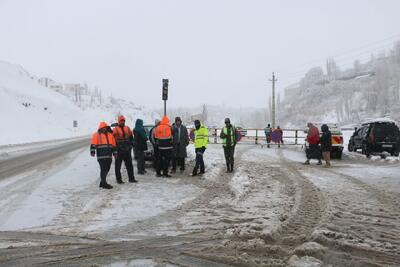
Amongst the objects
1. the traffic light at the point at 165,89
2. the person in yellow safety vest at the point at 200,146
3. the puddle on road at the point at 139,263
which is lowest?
the puddle on road at the point at 139,263

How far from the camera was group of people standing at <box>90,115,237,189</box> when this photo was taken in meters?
10.4

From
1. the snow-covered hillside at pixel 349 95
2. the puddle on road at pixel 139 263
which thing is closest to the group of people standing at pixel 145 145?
the puddle on road at pixel 139 263

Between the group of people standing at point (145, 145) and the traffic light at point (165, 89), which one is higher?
the traffic light at point (165, 89)

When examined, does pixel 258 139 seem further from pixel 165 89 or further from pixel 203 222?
pixel 203 222

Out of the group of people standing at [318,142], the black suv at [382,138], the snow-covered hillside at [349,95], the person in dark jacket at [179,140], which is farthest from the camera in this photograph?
Answer: the snow-covered hillside at [349,95]

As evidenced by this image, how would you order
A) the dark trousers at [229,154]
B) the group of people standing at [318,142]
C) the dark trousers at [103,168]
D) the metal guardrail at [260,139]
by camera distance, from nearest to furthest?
the dark trousers at [103,168] < the dark trousers at [229,154] < the group of people standing at [318,142] < the metal guardrail at [260,139]

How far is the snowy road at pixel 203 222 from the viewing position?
4.93m

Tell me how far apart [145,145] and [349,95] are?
430 ft

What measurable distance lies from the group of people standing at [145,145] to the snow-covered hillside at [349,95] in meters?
85.6

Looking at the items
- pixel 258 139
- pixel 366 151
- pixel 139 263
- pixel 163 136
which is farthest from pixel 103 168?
pixel 258 139

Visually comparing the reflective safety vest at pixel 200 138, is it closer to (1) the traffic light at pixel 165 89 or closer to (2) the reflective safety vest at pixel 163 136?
(2) the reflective safety vest at pixel 163 136

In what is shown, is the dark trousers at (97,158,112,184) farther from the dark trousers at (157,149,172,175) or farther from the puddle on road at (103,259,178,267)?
the puddle on road at (103,259,178,267)

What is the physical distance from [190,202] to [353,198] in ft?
11.3

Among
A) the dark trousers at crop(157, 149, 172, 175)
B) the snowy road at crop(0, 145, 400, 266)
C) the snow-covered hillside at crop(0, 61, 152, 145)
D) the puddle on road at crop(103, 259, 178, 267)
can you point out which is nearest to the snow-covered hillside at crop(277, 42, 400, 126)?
the snow-covered hillside at crop(0, 61, 152, 145)
